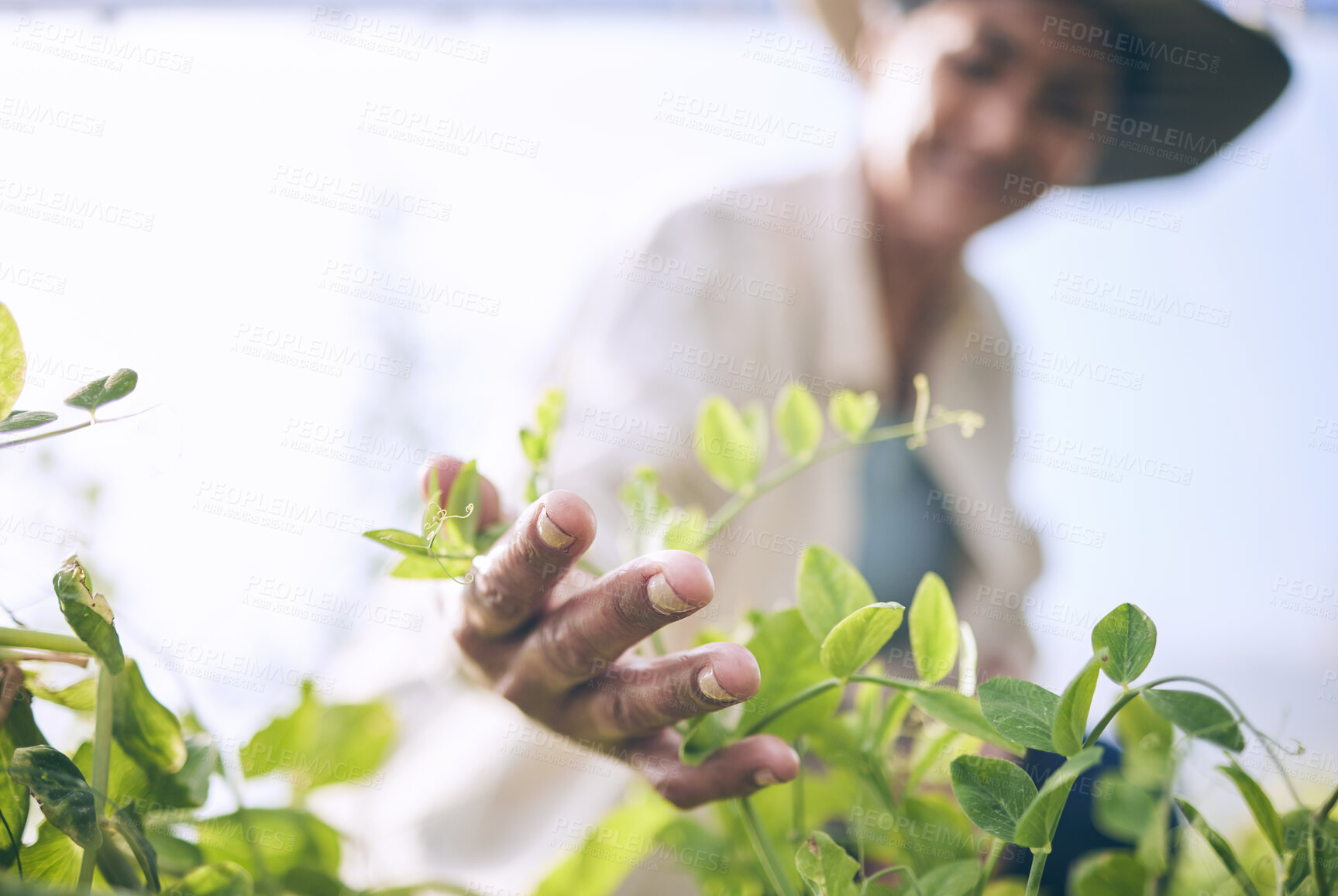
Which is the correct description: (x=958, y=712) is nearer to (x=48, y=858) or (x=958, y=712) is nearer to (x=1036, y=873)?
(x=1036, y=873)

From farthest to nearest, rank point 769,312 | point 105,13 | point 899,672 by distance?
point 769,312
point 899,672
point 105,13

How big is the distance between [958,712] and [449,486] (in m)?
0.18

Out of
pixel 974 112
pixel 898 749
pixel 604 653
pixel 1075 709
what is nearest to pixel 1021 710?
pixel 1075 709

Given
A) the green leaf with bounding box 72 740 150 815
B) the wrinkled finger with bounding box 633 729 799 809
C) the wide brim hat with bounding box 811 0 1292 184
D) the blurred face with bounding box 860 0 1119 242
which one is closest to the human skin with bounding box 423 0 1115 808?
the wrinkled finger with bounding box 633 729 799 809

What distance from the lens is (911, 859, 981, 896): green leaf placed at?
0.57ft

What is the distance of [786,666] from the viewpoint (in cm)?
22

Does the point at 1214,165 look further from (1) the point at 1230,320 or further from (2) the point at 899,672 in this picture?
(2) the point at 899,672

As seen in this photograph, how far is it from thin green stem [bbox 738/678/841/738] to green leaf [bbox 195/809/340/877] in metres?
0.14

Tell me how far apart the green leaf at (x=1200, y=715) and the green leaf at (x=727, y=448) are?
149mm

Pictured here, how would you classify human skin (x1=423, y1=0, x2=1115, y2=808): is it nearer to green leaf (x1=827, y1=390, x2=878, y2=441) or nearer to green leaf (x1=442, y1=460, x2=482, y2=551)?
green leaf (x1=442, y1=460, x2=482, y2=551)

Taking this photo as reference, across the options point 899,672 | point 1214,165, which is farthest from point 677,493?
point 1214,165

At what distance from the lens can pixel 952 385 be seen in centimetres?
126

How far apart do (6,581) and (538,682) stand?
0.16m

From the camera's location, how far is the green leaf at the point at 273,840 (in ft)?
0.74
